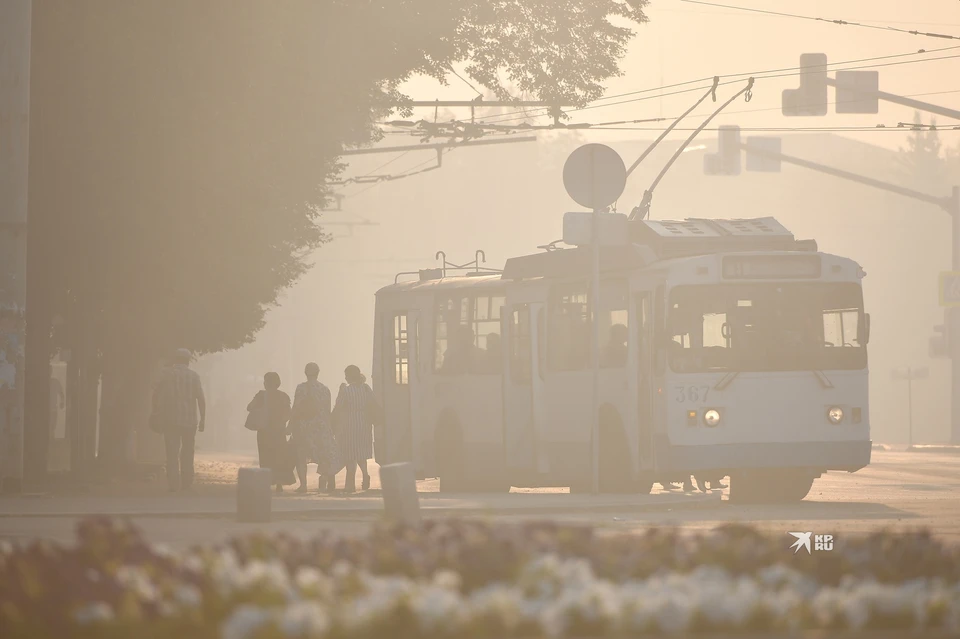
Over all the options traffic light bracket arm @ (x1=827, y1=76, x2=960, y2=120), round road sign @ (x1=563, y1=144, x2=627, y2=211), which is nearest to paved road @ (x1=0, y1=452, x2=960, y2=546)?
round road sign @ (x1=563, y1=144, x2=627, y2=211)

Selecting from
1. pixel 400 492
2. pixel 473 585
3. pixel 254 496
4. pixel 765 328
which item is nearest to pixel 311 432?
pixel 765 328

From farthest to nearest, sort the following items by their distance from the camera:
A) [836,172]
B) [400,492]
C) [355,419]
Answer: [836,172] < [355,419] < [400,492]

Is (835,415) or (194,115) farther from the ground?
(194,115)

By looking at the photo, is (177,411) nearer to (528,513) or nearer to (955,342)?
(528,513)

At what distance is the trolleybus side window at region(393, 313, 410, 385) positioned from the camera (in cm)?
2770

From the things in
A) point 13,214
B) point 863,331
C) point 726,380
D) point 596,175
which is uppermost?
point 596,175

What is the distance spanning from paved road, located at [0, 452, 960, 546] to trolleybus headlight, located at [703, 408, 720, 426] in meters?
0.81

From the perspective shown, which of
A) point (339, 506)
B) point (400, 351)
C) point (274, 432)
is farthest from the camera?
point (400, 351)

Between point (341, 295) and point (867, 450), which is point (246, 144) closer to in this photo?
point (867, 450)

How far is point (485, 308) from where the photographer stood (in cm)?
2555

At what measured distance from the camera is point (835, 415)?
21.3m

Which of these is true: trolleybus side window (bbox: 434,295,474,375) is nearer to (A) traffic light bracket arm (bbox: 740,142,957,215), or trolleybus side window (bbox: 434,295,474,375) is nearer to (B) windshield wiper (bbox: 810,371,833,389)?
(B) windshield wiper (bbox: 810,371,833,389)

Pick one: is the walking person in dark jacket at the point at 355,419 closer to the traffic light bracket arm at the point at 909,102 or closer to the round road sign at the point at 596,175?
the round road sign at the point at 596,175

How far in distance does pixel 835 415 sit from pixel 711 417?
143cm
